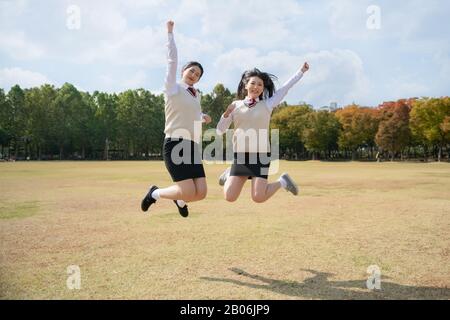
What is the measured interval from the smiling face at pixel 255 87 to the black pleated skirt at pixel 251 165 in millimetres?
989

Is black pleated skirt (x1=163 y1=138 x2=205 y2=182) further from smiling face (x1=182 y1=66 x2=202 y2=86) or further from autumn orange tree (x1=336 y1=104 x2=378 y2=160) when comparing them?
autumn orange tree (x1=336 y1=104 x2=378 y2=160)

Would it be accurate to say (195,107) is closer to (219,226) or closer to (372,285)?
(372,285)

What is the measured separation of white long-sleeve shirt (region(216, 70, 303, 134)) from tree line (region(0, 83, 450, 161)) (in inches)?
2303

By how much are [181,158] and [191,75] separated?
134cm

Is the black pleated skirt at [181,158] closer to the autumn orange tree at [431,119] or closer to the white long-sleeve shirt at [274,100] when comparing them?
the white long-sleeve shirt at [274,100]

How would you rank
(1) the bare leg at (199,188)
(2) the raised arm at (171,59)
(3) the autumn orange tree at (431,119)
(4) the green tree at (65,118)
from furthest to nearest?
(4) the green tree at (65,118) < (3) the autumn orange tree at (431,119) < (1) the bare leg at (199,188) < (2) the raised arm at (171,59)

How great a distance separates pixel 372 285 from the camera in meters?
5.96

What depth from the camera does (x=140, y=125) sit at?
81938mm

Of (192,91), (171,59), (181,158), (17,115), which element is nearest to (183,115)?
(192,91)

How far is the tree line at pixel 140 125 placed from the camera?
66938 mm

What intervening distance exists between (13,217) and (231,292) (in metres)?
8.31

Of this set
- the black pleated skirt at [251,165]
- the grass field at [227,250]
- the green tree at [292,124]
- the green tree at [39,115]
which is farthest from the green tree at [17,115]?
the black pleated skirt at [251,165]

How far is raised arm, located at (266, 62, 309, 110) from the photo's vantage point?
6.91 m
